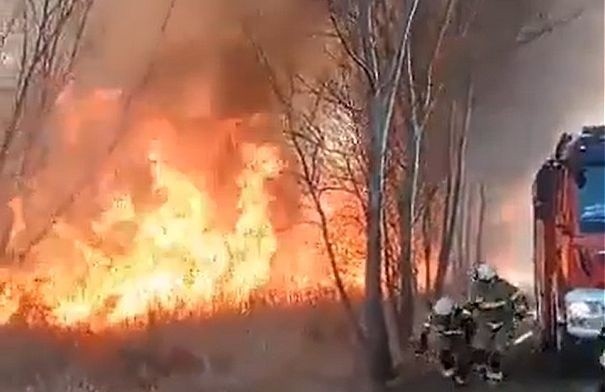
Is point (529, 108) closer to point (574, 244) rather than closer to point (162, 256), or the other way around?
point (574, 244)

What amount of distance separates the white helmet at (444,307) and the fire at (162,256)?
38cm

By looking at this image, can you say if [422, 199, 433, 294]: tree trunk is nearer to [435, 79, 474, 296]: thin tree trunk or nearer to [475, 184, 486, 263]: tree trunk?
[435, 79, 474, 296]: thin tree trunk

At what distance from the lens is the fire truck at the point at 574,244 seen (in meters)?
4.89

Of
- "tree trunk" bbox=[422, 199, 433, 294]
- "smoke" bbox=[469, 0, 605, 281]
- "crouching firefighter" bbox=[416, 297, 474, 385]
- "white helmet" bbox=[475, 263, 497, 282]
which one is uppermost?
"smoke" bbox=[469, 0, 605, 281]

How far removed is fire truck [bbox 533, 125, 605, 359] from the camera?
4.89m

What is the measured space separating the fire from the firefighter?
55 centimetres

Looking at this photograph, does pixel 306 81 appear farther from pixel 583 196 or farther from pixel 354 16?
pixel 583 196

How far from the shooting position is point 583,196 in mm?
4934

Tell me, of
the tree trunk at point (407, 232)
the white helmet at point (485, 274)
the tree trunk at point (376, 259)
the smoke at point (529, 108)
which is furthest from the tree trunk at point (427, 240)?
the tree trunk at point (376, 259)

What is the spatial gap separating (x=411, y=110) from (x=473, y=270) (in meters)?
0.77

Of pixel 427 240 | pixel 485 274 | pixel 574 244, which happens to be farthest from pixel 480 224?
pixel 485 274

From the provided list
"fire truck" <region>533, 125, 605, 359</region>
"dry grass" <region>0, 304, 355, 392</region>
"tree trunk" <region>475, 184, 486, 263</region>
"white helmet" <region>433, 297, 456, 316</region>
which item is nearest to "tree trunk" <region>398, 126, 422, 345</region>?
"white helmet" <region>433, 297, 456, 316</region>

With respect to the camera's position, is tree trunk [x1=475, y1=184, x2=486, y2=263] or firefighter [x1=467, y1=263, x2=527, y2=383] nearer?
firefighter [x1=467, y1=263, x2=527, y2=383]

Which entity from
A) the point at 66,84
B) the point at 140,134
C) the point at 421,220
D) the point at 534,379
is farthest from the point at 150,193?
the point at 534,379
